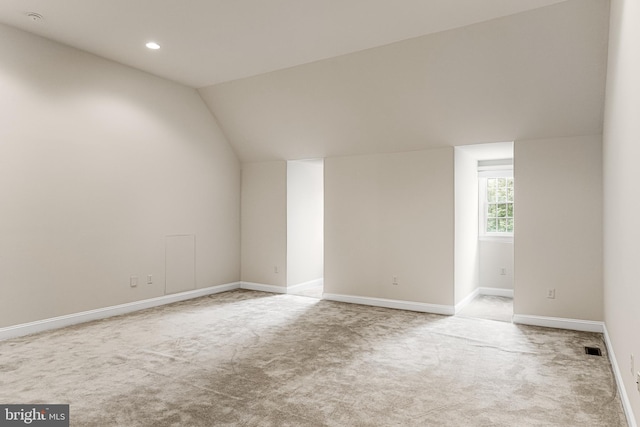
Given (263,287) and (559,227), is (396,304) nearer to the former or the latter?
(559,227)

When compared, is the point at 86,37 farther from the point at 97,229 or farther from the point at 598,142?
the point at 598,142

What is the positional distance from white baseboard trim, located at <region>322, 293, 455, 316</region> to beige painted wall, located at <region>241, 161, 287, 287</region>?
1038 mm

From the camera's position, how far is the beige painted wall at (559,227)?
14.1 feet

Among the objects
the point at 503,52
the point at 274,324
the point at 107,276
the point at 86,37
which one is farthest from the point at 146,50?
the point at 503,52

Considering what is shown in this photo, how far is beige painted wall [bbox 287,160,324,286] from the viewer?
651 centimetres

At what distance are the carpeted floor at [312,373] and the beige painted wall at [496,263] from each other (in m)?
1.81

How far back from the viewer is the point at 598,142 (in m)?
4.30

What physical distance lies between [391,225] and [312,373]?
2.77 m

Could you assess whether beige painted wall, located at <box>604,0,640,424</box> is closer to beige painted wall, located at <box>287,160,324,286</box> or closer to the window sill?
the window sill

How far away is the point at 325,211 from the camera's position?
6016 mm

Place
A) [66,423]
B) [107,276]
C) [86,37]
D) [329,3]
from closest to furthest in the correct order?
[66,423]
[329,3]
[86,37]
[107,276]

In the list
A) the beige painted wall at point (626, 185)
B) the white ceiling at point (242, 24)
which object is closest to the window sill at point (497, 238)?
the beige painted wall at point (626, 185)

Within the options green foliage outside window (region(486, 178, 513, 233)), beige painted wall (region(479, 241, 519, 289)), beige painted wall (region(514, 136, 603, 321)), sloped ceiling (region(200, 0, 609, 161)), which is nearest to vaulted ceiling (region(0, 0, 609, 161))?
sloped ceiling (region(200, 0, 609, 161))

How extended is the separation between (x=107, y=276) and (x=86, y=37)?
270cm
